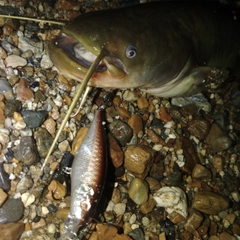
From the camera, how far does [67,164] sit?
7.82ft

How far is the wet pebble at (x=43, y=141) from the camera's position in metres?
2.36

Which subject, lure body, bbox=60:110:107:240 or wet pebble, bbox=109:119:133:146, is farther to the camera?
wet pebble, bbox=109:119:133:146

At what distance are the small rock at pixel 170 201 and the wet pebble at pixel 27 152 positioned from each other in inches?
39.4

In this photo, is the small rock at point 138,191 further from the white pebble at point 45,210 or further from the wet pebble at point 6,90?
the wet pebble at point 6,90

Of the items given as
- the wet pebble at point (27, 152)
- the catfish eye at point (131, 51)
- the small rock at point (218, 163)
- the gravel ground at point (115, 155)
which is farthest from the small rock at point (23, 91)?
the small rock at point (218, 163)

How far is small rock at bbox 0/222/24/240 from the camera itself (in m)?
2.07

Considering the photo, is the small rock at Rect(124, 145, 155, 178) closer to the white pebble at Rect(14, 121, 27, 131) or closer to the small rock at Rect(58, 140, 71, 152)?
the small rock at Rect(58, 140, 71, 152)

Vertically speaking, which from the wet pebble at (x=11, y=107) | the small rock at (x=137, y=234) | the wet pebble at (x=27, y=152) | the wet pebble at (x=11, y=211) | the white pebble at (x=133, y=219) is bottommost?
the small rock at (x=137, y=234)

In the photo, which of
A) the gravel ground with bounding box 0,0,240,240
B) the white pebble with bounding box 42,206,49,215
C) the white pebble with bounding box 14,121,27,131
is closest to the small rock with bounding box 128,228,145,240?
the gravel ground with bounding box 0,0,240,240

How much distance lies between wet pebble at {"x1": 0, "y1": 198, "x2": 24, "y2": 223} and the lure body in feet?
1.12

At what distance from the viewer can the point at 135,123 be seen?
2.71m

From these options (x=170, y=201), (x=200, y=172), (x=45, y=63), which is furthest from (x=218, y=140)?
(x=45, y=63)

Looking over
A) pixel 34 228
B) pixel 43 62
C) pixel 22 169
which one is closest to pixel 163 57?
pixel 43 62

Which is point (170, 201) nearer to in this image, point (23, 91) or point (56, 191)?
point (56, 191)
